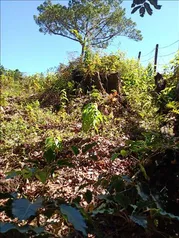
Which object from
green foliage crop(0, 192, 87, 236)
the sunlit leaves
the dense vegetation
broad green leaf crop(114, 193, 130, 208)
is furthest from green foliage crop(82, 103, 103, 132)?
green foliage crop(0, 192, 87, 236)

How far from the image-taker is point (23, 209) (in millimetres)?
1297

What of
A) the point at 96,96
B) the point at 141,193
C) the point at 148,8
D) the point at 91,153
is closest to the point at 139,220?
the point at 141,193

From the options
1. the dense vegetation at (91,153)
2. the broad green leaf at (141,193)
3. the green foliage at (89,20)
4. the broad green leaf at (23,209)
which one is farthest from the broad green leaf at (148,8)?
the green foliage at (89,20)

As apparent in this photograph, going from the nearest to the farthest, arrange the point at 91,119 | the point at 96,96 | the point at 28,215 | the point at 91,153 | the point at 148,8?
the point at 28,215
the point at 148,8
the point at 91,153
the point at 91,119
the point at 96,96

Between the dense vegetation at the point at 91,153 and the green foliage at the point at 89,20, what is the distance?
24.5ft

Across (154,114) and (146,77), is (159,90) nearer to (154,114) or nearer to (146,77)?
(154,114)

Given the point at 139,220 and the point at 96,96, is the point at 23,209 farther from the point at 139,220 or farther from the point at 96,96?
the point at 96,96

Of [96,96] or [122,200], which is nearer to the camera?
[122,200]

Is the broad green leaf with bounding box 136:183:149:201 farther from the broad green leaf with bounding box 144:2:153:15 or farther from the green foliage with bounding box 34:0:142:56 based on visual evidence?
the green foliage with bounding box 34:0:142:56

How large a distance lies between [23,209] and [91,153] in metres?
2.76

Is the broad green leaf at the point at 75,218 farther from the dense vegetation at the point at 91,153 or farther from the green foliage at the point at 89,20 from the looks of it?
the green foliage at the point at 89,20

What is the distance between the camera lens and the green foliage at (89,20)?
15.4m

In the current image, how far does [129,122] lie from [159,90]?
3.56 ft

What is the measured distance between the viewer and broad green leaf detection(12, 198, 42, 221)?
1256 millimetres
